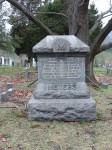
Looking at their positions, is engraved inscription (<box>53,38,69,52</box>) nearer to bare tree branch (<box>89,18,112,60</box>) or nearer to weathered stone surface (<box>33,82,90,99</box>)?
weathered stone surface (<box>33,82,90,99</box>)

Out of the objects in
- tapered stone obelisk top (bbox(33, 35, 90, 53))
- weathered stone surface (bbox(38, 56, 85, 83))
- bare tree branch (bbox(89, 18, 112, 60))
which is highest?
bare tree branch (bbox(89, 18, 112, 60))

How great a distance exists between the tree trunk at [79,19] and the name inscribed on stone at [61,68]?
6434 mm

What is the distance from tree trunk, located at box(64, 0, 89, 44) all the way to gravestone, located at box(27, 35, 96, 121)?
21.2ft

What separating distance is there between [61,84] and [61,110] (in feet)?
2.19

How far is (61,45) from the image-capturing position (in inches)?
276

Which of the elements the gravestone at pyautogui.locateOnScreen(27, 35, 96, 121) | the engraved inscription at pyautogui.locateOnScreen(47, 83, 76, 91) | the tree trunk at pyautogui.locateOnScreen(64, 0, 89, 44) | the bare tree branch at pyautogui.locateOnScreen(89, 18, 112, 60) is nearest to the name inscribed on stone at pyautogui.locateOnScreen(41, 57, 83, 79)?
the gravestone at pyautogui.locateOnScreen(27, 35, 96, 121)

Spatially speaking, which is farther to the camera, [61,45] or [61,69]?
[61,69]

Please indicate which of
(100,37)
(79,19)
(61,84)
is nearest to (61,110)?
(61,84)

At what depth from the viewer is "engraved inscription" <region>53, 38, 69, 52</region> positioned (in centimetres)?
700

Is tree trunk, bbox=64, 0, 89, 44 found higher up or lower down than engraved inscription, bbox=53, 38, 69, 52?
higher up

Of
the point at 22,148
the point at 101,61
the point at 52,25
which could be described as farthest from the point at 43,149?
the point at 101,61

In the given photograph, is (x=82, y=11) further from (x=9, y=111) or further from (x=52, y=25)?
(x=52, y=25)

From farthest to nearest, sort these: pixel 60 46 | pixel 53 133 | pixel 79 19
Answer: pixel 79 19 → pixel 60 46 → pixel 53 133

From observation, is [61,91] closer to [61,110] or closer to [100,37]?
[61,110]
